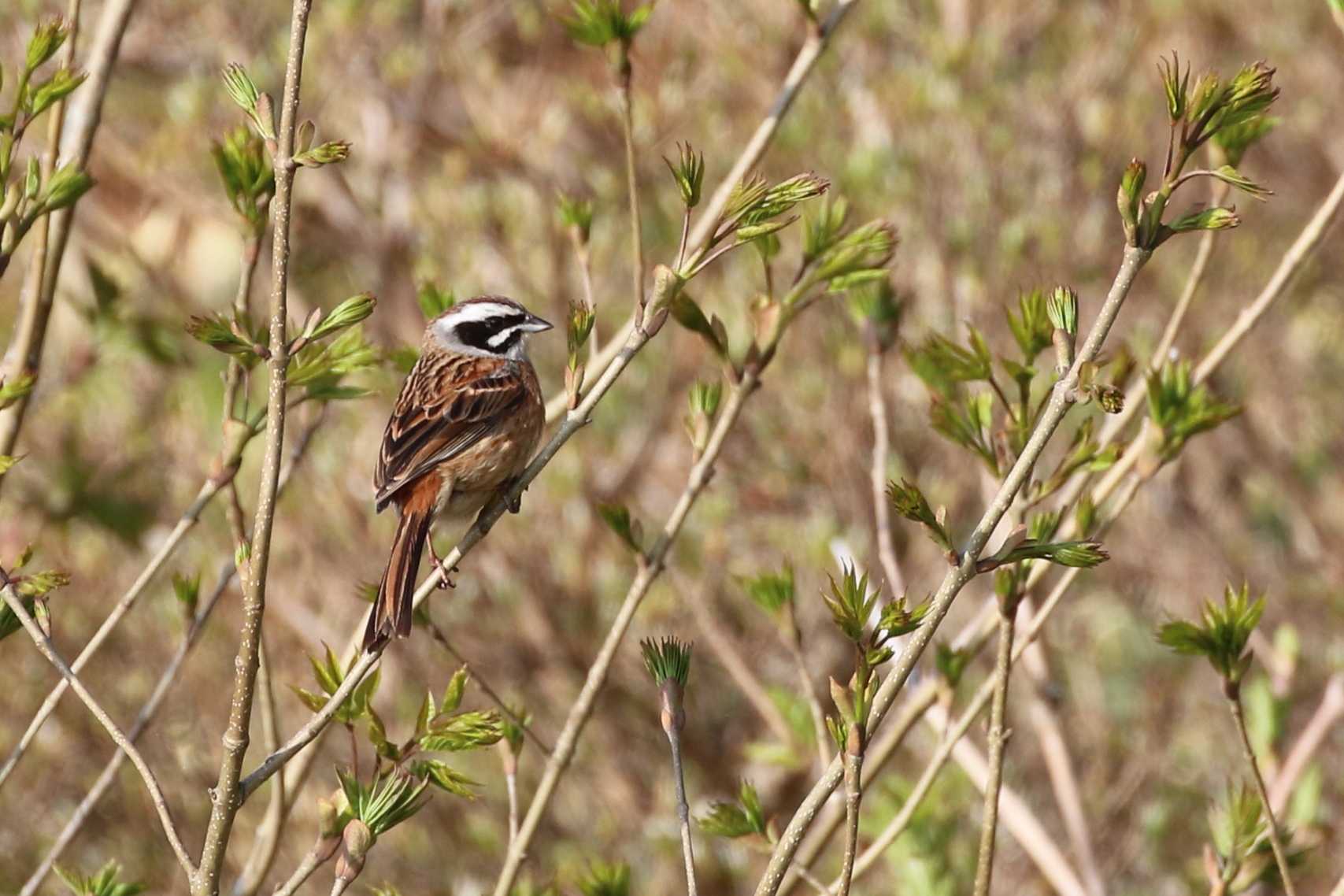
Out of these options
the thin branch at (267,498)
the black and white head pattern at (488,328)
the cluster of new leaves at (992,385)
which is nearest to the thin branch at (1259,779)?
the cluster of new leaves at (992,385)

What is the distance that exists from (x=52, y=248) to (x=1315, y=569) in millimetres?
6553

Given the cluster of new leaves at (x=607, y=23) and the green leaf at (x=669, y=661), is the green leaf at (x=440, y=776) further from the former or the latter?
the cluster of new leaves at (x=607, y=23)

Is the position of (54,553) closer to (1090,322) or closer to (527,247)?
(527,247)

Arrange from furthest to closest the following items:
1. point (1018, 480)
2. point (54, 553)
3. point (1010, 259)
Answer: point (54, 553)
point (1010, 259)
point (1018, 480)

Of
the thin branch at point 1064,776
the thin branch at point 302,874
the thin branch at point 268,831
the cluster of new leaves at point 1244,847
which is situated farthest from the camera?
the thin branch at point 1064,776

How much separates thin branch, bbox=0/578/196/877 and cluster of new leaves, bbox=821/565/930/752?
1.07 m

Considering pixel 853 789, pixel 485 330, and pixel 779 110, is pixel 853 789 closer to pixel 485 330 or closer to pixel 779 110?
pixel 779 110

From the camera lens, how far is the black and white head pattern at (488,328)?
5.37m

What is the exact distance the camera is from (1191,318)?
8.20 meters

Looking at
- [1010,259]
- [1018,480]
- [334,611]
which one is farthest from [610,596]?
[1018,480]

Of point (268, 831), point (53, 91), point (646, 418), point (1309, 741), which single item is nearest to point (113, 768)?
point (268, 831)

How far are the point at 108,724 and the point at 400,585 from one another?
106 cm

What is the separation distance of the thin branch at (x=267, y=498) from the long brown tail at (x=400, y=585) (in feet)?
1.31

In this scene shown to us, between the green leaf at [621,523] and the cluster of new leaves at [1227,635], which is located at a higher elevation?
the cluster of new leaves at [1227,635]
